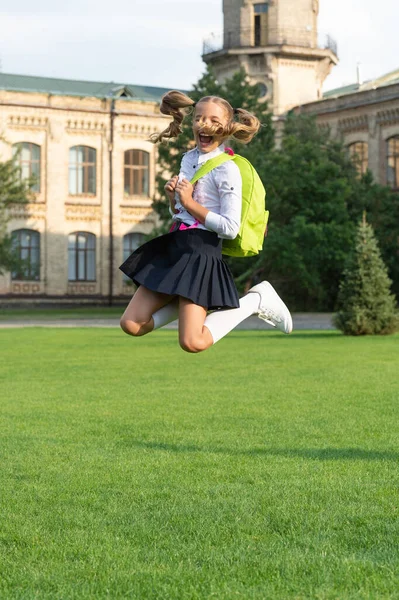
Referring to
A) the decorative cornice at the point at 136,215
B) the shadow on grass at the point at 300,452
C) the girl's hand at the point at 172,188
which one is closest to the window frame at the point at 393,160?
the decorative cornice at the point at 136,215

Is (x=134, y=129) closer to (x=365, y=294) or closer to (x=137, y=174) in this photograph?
(x=137, y=174)

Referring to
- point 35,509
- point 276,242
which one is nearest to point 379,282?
point 276,242

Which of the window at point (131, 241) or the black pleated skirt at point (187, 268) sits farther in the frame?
the window at point (131, 241)

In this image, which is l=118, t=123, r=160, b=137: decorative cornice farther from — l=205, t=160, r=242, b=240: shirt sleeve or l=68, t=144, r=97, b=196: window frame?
l=205, t=160, r=242, b=240: shirt sleeve

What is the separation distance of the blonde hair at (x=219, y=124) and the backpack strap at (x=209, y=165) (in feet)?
0.56

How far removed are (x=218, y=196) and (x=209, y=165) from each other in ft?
0.66

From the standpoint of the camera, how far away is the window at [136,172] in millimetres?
57500

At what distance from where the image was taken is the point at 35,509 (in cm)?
667

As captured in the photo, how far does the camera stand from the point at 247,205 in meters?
7.06

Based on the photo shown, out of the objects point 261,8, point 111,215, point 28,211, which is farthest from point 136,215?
point 261,8

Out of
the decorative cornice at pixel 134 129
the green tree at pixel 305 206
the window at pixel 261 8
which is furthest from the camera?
the decorative cornice at pixel 134 129

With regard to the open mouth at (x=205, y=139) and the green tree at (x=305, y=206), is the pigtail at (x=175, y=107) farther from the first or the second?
the green tree at (x=305, y=206)

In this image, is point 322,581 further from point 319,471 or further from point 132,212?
point 132,212

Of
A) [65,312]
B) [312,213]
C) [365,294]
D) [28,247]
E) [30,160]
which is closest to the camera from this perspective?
[365,294]
